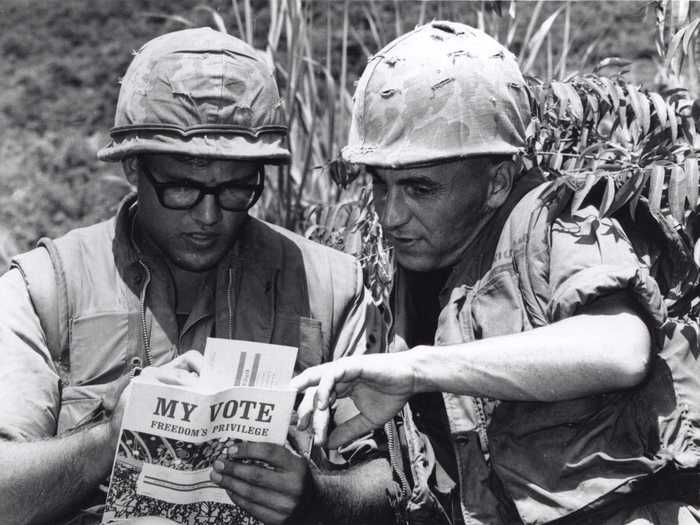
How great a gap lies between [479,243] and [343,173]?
113 centimetres

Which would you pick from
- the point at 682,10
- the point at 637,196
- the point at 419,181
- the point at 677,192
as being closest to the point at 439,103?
the point at 419,181

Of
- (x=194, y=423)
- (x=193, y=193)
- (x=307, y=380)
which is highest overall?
(x=193, y=193)

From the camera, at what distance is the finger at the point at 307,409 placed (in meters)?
3.25

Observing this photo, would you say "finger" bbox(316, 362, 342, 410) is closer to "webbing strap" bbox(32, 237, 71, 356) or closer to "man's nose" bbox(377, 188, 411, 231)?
"man's nose" bbox(377, 188, 411, 231)

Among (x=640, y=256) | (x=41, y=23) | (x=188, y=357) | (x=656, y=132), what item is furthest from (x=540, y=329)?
(x=41, y=23)

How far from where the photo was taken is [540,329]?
3227mm

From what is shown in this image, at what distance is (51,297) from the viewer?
12.9 feet

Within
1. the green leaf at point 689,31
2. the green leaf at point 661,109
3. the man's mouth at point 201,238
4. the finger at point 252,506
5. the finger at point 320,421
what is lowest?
the finger at point 252,506

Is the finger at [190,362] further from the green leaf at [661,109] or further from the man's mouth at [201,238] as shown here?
the green leaf at [661,109]

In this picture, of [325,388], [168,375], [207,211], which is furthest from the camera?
[207,211]

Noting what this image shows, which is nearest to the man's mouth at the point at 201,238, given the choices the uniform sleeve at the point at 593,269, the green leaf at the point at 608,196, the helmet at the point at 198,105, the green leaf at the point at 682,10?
the helmet at the point at 198,105

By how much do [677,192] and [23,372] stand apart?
200 centimetres

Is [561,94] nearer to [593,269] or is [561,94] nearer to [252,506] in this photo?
[593,269]

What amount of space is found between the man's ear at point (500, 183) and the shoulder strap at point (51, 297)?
1352 mm
